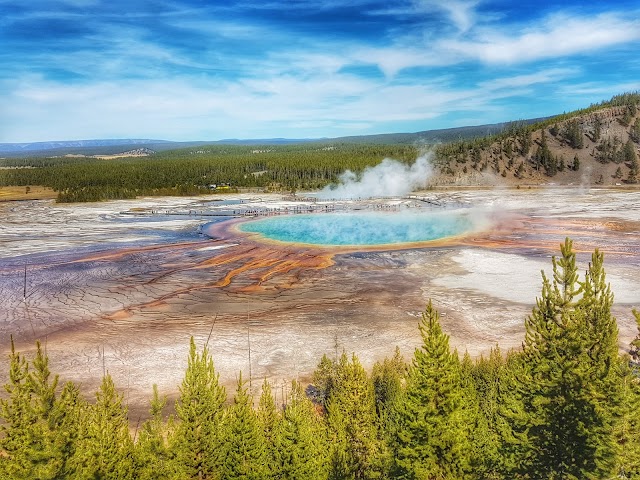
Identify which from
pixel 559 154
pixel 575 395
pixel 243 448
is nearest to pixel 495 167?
pixel 559 154

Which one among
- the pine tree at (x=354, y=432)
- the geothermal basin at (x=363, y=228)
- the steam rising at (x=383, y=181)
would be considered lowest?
the pine tree at (x=354, y=432)

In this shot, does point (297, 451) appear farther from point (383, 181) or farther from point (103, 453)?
point (383, 181)

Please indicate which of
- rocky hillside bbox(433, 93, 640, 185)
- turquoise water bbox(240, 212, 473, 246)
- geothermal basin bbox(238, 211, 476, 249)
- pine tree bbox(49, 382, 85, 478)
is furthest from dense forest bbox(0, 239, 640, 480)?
rocky hillside bbox(433, 93, 640, 185)

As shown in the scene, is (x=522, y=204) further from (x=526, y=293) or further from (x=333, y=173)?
(x=333, y=173)

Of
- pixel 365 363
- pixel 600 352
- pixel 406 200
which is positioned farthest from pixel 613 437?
pixel 406 200

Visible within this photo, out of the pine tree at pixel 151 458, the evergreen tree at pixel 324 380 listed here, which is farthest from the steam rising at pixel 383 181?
the pine tree at pixel 151 458

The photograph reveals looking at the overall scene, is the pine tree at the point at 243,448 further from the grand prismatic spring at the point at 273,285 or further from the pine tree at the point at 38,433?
the grand prismatic spring at the point at 273,285
